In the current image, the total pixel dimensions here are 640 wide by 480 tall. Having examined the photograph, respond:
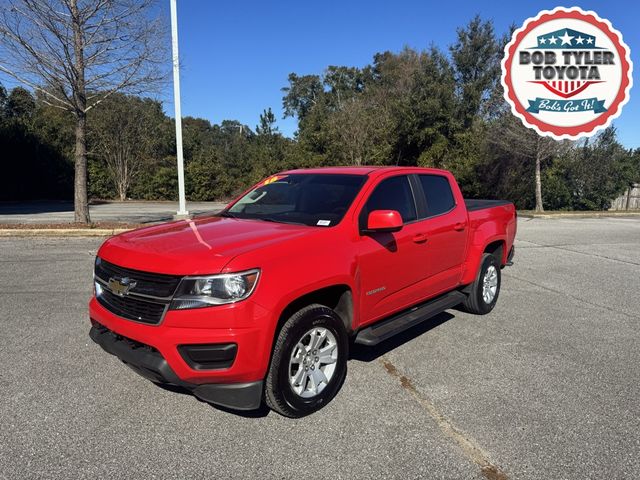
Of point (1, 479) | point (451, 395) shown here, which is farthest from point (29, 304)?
point (451, 395)

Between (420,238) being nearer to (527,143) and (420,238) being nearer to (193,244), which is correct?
(193,244)

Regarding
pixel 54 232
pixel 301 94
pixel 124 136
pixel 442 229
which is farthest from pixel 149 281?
pixel 301 94

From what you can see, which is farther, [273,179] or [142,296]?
[273,179]

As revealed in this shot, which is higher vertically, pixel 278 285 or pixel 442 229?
pixel 442 229

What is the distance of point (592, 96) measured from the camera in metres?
18.8

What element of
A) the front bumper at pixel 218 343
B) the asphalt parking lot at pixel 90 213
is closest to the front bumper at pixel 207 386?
the front bumper at pixel 218 343

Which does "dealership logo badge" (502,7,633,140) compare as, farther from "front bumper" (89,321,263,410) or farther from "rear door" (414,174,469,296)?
"front bumper" (89,321,263,410)

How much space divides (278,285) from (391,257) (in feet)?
4.27

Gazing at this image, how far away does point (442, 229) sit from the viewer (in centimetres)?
471

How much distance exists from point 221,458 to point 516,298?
5.13 meters

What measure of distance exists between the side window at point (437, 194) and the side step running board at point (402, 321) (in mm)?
914

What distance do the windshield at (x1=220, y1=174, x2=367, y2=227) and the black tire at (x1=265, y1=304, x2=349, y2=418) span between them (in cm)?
78

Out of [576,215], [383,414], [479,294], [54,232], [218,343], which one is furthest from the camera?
[576,215]

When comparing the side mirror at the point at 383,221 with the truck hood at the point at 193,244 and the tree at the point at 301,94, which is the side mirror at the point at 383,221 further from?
the tree at the point at 301,94
